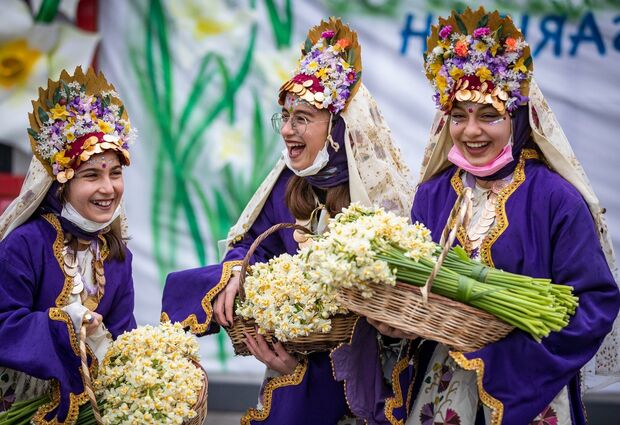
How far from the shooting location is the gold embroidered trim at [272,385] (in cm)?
407

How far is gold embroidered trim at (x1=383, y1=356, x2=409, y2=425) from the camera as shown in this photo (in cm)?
384

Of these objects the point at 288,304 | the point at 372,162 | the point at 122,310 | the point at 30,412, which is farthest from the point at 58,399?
the point at 372,162

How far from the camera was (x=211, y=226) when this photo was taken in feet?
21.7

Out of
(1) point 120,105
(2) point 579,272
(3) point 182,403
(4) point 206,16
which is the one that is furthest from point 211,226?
(2) point 579,272

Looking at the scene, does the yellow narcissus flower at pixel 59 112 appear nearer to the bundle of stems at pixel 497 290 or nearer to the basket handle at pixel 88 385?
the basket handle at pixel 88 385

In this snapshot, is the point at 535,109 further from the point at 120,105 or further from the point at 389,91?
the point at 389,91

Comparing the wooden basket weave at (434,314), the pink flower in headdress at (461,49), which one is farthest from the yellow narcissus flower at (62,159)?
the pink flower in headdress at (461,49)

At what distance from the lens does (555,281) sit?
12.0 ft

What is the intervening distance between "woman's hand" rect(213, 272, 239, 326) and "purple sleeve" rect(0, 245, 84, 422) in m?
0.58

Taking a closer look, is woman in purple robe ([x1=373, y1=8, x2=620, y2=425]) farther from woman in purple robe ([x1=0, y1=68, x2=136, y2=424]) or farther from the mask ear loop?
woman in purple robe ([x1=0, y1=68, x2=136, y2=424])

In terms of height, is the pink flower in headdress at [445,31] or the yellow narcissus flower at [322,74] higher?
the pink flower in headdress at [445,31]

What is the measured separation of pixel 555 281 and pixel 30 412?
6.70ft

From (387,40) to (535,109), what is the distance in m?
2.51

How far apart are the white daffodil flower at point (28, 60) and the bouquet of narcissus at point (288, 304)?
3.03 metres
